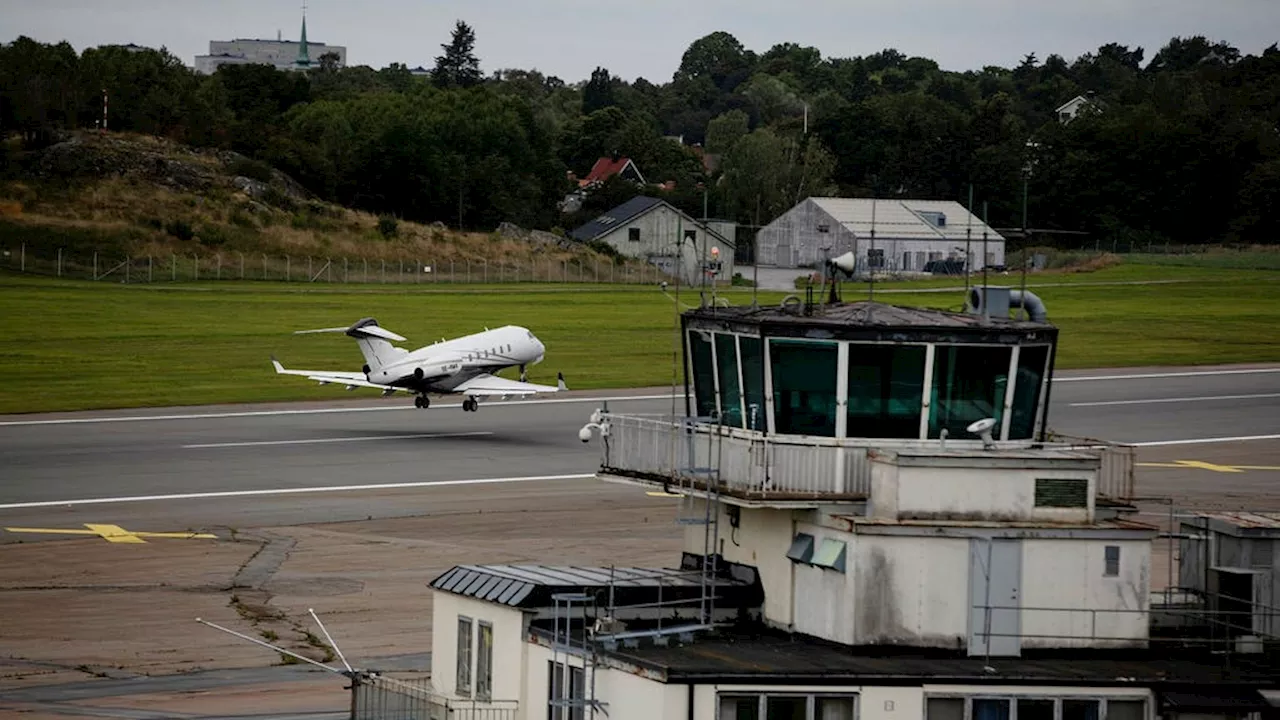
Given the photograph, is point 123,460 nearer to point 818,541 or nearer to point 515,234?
point 818,541

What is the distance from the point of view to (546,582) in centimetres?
2414

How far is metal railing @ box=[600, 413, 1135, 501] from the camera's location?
23.5 m

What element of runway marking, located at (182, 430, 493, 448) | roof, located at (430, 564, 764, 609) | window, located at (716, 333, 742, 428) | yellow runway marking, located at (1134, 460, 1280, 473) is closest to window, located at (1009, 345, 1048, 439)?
window, located at (716, 333, 742, 428)

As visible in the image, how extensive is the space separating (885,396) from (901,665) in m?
3.22

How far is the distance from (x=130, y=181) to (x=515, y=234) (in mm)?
31977

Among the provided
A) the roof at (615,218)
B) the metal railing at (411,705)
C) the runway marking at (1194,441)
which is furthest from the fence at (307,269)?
the metal railing at (411,705)

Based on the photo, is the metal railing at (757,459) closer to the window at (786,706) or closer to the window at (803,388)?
the window at (803,388)

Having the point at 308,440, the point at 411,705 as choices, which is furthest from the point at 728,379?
the point at 308,440

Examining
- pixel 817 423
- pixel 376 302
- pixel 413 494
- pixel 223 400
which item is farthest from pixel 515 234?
pixel 817 423

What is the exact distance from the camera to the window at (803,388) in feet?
77.4

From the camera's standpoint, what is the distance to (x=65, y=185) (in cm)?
14775

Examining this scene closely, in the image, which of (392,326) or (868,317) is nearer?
(868,317)

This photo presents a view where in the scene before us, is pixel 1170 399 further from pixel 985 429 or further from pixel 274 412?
pixel 985 429

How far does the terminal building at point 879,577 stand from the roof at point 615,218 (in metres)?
149
